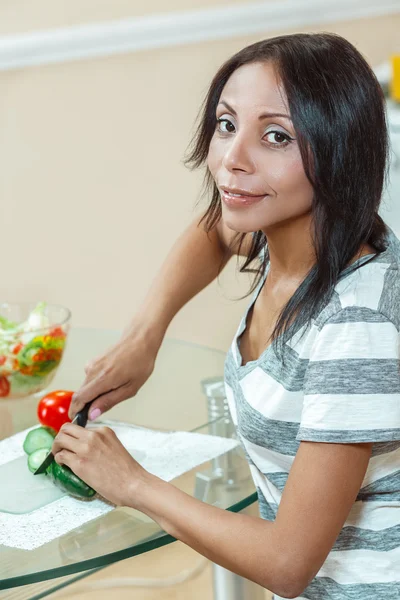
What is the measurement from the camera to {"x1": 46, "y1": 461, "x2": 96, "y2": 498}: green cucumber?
117 centimetres

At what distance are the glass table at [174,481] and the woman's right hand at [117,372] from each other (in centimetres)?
12

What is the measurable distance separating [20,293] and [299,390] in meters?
1.91

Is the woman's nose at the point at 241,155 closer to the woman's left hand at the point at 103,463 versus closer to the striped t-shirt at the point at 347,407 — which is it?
the striped t-shirt at the point at 347,407

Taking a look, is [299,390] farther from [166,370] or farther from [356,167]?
[166,370]

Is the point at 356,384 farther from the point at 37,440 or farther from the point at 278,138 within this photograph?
the point at 37,440

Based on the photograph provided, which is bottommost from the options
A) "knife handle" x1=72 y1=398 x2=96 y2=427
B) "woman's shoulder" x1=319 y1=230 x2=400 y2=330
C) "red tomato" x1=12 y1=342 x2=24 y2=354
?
"knife handle" x1=72 y1=398 x2=96 y2=427

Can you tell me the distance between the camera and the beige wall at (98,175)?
273 cm

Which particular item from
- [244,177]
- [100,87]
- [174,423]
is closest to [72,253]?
[100,87]

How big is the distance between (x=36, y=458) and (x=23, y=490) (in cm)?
6

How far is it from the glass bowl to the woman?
38cm

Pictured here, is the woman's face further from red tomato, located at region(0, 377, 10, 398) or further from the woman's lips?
red tomato, located at region(0, 377, 10, 398)

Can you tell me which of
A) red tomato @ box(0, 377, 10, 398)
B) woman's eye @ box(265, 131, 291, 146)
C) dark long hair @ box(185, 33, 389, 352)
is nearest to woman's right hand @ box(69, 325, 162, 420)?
red tomato @ box(0, 377, 10, 398)

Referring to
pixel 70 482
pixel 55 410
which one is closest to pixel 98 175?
pixel 55 410

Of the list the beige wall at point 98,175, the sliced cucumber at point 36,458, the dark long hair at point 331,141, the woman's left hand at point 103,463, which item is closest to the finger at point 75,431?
the woman's left hand at point 103,463
